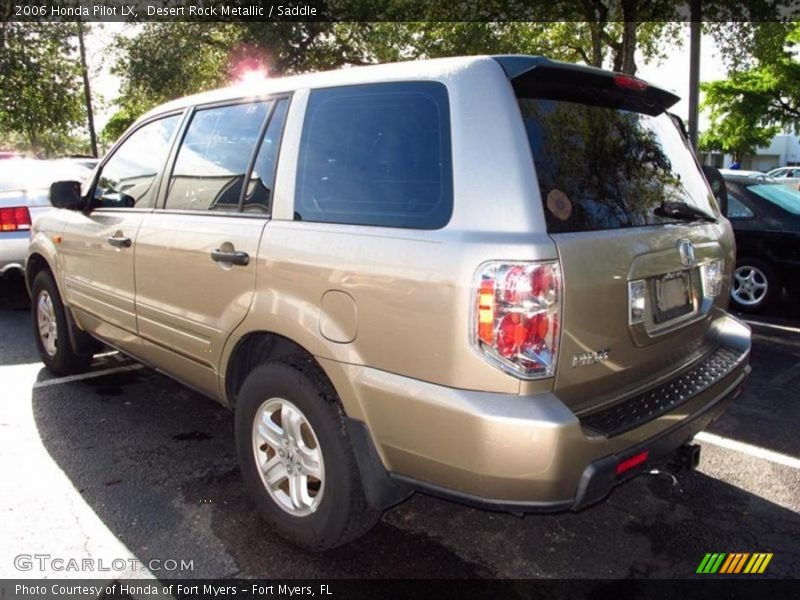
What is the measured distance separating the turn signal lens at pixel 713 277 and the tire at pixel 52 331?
4199mm

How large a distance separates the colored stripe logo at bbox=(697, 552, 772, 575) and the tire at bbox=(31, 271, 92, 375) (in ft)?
14.1

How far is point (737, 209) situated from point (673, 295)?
552 cm

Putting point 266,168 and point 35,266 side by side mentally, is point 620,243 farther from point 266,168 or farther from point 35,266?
point 35,266

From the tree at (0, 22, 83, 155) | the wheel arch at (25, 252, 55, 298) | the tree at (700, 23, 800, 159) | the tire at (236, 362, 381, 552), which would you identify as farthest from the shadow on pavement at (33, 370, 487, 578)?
the tree at (700, 23, 800, 159)

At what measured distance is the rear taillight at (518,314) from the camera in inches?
82.3

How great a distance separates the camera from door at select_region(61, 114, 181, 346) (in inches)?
147

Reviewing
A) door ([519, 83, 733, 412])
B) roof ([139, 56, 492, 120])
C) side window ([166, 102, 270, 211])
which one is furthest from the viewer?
side window ([166, 102, 270, 211])

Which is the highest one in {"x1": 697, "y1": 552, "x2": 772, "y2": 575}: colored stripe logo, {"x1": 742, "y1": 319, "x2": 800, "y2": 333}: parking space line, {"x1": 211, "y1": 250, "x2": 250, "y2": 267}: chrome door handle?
{"x1": 211, "y1": 250, "x2": 250, "y2": 267}: chrome door handle

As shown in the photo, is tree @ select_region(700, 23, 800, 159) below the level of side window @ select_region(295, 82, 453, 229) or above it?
above

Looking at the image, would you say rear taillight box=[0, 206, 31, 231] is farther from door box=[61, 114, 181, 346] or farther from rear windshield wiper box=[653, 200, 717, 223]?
rear windshield wiper box=[653, 200, 717, 223]

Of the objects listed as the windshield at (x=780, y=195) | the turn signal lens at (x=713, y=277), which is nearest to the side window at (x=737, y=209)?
the windshield at (x=780, y=195)

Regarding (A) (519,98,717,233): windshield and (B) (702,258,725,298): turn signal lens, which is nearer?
(A) (519,98,717,233): windshield

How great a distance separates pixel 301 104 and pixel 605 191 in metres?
1.33

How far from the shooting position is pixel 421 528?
10.1ft
